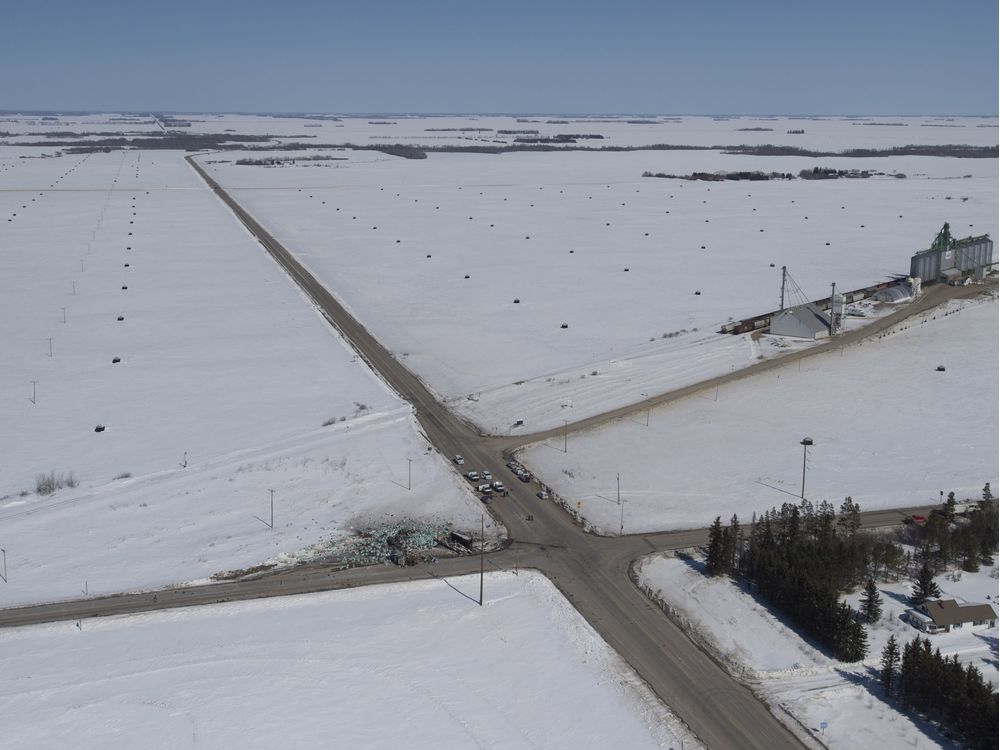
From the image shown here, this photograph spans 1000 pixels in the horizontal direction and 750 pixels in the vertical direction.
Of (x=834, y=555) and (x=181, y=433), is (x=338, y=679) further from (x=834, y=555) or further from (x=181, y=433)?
(x=181, y=433)

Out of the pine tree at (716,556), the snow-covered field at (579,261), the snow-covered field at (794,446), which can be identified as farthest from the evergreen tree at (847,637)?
the snow-covered field at (579,261)

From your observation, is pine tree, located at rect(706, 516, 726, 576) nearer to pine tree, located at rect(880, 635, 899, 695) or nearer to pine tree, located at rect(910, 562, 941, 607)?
pine tree, located at rect(910, 562, 941, 607)

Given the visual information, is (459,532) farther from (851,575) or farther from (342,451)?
(851,575)

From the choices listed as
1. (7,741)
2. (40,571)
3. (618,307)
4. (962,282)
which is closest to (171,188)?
(618,307)

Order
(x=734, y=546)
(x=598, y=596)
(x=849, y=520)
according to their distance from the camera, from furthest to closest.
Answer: (x=849, y=520), (x=734, y=546), (x=598, y=596)

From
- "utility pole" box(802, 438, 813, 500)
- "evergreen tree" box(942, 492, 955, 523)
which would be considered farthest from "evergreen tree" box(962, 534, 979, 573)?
"utility pole" box(802, 438, 813, 500)

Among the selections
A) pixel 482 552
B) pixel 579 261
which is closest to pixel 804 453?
pixel 482 552
